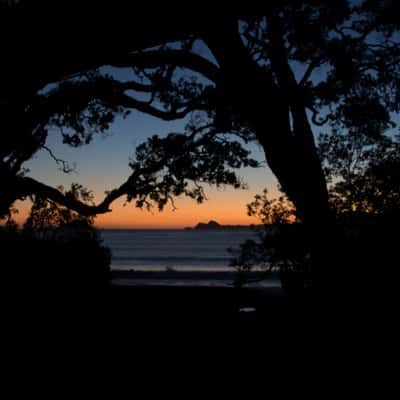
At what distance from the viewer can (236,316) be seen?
836 centimetres

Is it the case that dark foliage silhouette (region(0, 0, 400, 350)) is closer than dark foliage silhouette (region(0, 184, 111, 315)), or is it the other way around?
dark foliage silhouette (region(0, 0, 400, 350))

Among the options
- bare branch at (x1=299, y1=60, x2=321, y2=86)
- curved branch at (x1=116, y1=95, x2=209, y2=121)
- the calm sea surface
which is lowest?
Answer: the calm sea surface

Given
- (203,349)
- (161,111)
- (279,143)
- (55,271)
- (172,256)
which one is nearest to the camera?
(279,143)

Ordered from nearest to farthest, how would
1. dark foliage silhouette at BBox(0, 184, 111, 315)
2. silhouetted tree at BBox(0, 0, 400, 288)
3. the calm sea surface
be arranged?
silhouetted tree at BBox(0, 0, 400, 288) < dark foliage silhouette at BBox(0, 184, 111, 315) < the calm sea surface

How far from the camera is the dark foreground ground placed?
4855 mm

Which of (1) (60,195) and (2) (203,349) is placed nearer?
(2) (203,349)

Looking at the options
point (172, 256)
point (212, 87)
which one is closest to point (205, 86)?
point (212, 87)

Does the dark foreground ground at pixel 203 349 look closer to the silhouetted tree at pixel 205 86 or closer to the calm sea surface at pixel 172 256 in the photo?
the silhouetted tree at pixel 205 86

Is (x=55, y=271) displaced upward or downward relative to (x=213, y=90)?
downward

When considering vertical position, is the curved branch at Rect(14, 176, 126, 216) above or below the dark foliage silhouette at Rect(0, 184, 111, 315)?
above

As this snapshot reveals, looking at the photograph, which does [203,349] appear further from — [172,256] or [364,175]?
[172,256]

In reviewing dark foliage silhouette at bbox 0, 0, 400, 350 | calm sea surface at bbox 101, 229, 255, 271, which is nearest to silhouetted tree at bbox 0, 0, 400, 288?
dark foliage silhouette at bbox 0, 0, 400, 350

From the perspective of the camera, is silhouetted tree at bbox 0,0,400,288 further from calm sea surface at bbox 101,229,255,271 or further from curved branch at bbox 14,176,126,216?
calm sea surface at bbox 101,229,255,271

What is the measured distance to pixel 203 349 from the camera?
6266 mm
